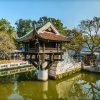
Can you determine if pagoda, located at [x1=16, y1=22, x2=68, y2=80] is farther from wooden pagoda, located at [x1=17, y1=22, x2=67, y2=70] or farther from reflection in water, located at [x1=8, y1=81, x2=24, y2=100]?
reflection in water, located at [x1=8, y1=81, x2=24, y2=100]

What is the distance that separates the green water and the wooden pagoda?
7.79 ft

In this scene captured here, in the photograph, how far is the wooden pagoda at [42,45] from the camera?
1941 centimetres

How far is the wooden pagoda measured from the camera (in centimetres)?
1941

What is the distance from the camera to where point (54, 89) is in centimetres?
1823

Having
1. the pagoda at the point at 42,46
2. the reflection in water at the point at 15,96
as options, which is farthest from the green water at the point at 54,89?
the pagoda at the point at 42,46

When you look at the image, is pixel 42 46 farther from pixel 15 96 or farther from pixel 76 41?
pixel 76 41

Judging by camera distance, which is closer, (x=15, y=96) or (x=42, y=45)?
(x=15, y=96)

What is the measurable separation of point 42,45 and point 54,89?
186 inches

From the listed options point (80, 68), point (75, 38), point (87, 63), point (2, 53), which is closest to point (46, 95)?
point (80, 68)

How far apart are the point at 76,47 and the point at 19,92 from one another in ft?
53.8

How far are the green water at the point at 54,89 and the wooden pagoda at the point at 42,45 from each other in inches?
93.5

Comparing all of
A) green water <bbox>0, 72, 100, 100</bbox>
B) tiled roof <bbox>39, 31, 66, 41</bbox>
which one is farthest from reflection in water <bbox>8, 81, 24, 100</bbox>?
tiled roof <bbox>39, 31, 66, 41</bbox>

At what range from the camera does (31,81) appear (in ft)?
67.3

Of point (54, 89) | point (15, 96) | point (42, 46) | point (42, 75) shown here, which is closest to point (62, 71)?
point (42, 75)
